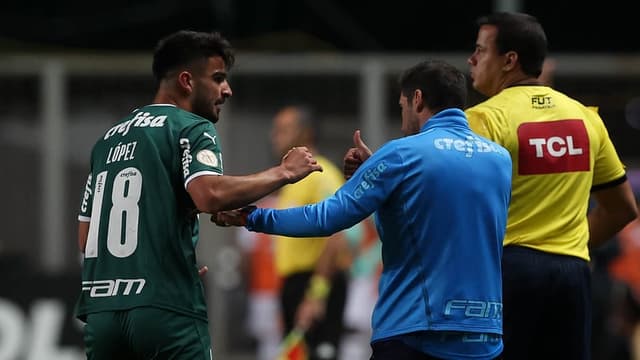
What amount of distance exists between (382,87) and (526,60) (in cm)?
909

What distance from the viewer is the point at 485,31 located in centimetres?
732

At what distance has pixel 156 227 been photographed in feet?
20.8

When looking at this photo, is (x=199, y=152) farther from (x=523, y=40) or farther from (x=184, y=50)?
(x=523, y=40)

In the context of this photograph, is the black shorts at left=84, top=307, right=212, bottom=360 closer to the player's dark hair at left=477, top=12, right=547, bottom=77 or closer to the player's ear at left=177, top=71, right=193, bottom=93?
the player's ear at left=177, top=71, right=193, bottom=93

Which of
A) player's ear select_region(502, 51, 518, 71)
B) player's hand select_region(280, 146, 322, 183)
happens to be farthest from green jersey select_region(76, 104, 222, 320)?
player's ear select_region(502, 51, 518, 71)

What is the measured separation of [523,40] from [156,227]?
1.97 metres

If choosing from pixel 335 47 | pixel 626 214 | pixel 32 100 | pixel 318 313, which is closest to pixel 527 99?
pixel 626 214

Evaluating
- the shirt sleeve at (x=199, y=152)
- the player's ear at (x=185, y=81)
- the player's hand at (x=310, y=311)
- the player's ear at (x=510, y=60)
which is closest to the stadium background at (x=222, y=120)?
the player's hand at (x=310, y=311)

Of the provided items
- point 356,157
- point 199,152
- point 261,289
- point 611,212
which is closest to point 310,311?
point 611,212

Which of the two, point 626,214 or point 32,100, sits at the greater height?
point 32,100

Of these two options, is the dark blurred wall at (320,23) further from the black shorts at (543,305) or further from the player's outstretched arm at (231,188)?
the player's outstretched arm at (231,188)

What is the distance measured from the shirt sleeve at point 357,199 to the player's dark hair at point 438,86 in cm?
34

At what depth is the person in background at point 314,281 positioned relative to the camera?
38.2 feet

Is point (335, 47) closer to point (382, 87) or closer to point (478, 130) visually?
point (382, 87)
